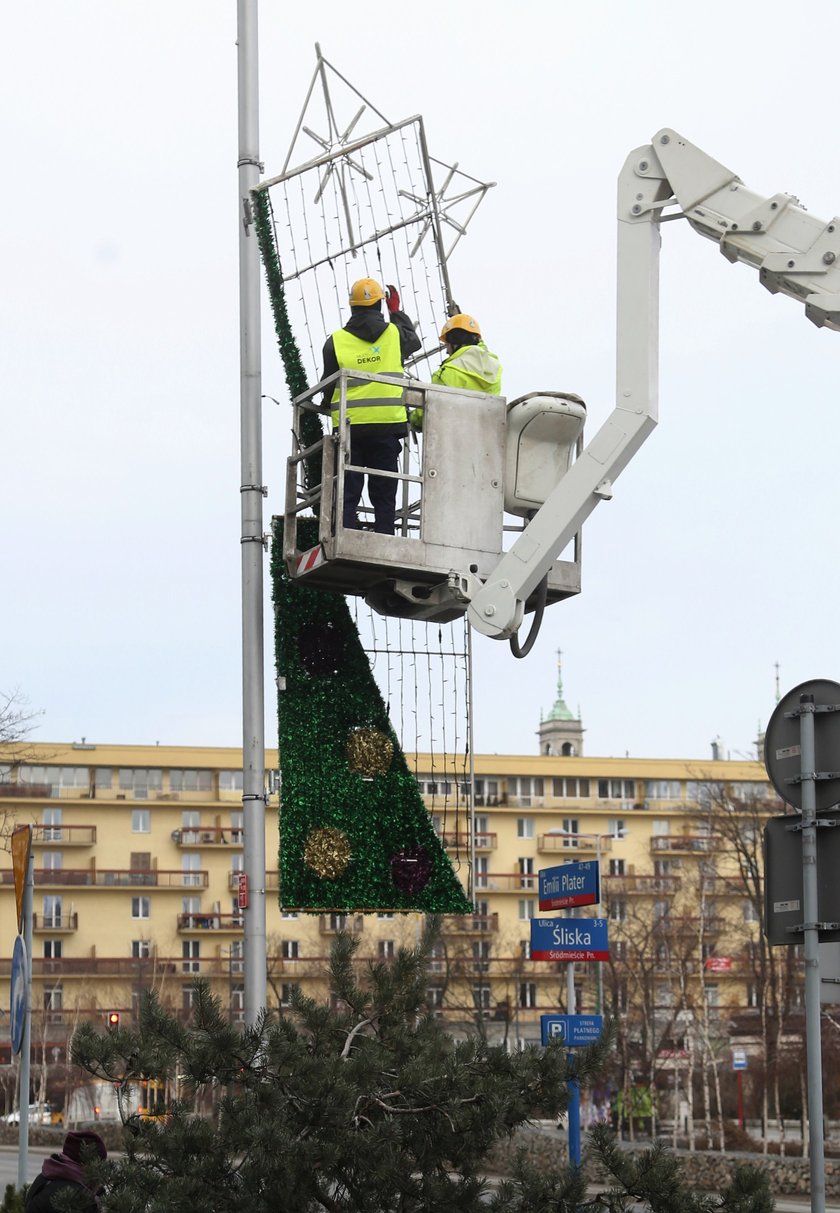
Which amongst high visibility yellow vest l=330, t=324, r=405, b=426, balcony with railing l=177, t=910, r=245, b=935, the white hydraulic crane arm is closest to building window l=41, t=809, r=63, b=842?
balcony with railing l=177, t=910, r=245, b=935

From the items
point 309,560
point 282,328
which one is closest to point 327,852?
point 309,560

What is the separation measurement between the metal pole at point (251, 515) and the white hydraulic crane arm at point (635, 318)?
1.50 meters

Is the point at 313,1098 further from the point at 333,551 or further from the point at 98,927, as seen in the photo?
the point at 98,927

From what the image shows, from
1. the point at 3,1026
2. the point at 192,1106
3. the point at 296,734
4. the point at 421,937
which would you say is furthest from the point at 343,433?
the point at 3,1026

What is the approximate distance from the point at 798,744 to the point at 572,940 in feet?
30.3

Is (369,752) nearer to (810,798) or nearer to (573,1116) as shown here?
(810,798)

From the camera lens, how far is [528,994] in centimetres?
8612

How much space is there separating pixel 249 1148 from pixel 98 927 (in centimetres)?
8220

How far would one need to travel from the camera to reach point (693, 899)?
72125 mm

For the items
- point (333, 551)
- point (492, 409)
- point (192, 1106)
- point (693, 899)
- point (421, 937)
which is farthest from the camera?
point (693, 899)

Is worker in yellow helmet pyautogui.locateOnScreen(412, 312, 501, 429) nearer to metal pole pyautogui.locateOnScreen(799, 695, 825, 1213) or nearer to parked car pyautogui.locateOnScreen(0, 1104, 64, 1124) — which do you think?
metal pole pyautogui.locateOnScreen(799, 695, 825, 1213)

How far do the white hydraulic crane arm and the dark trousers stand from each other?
2.64 feet

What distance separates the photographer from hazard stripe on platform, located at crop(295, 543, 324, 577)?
10.6 m

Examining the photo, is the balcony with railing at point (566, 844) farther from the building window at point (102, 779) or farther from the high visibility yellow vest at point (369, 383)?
the high visibility yellow vest at point (369, 383)
